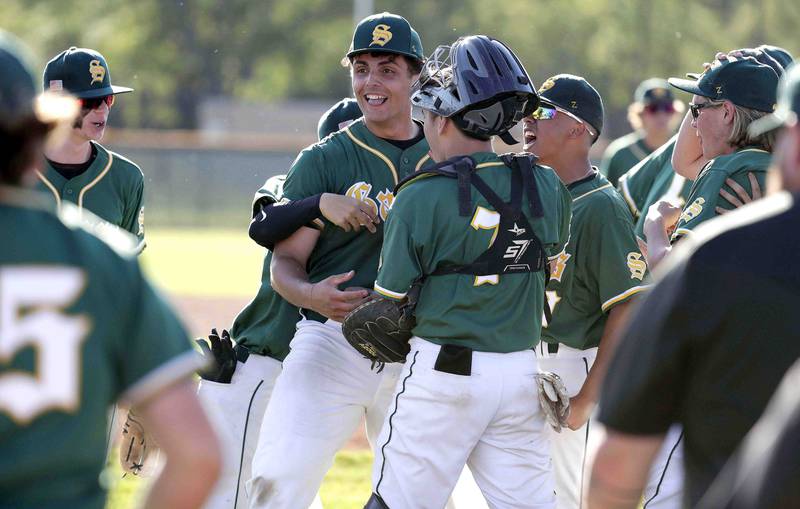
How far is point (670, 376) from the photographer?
93.4 inches

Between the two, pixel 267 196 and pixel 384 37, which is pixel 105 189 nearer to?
pixel 267 196

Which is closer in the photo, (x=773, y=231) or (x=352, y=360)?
(x=773, y=231)

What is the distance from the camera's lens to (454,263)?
4020 millimetres

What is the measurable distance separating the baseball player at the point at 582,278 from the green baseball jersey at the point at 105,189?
1963mm

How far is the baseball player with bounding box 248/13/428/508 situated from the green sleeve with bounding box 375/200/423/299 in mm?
648

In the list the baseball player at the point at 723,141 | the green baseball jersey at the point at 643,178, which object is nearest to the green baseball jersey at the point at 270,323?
the baseball player at the point at 723,141

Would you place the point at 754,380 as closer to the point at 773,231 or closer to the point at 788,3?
the point at 773,231

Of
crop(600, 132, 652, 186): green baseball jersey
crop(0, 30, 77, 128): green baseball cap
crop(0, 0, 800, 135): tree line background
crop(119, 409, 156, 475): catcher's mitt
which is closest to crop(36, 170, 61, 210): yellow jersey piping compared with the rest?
crop(119, 409, 156, 475): catcher's mitt

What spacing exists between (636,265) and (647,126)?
6188 millimetres

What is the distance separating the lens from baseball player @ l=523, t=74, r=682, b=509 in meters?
4.81

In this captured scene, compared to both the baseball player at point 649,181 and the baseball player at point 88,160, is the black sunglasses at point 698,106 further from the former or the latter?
the baseball player at point 88,160

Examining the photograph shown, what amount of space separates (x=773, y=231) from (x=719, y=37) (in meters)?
41.3

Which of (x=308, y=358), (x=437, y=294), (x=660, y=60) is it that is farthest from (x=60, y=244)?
(x=660, y=60)

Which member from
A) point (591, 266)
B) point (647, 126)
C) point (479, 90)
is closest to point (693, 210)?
point (591, 266)
